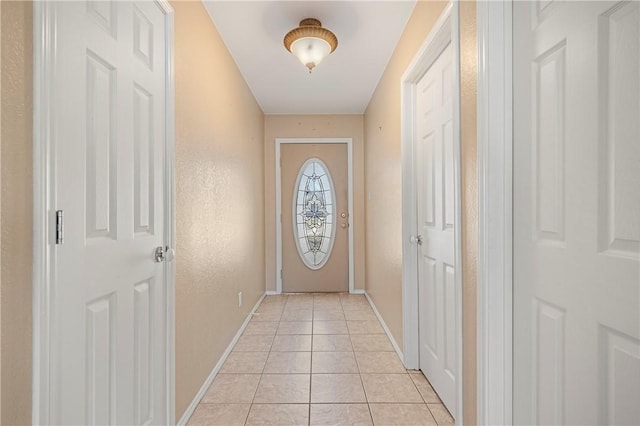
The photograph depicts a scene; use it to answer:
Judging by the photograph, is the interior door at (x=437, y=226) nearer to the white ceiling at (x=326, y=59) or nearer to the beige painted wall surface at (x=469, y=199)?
the beige painted wall surface at (x=469, y=199)

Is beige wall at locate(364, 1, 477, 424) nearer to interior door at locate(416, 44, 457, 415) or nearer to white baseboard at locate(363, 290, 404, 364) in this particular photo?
white baseboard at locate(363, 290, 404, 364)

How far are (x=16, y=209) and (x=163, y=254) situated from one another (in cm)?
73

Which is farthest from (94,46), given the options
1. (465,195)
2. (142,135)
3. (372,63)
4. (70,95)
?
(372,63)

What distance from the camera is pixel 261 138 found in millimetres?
4344

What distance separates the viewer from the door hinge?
927mm

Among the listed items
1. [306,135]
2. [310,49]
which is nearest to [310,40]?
[310,49]

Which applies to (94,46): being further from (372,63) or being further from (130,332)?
(372,63)

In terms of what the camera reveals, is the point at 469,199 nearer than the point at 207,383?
Yes

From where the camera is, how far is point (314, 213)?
4543 millimetres

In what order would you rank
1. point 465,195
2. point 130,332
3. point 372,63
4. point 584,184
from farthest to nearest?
point 372,63, point 465,195, point 130,332, point 584,184

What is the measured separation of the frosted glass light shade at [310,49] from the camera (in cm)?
231

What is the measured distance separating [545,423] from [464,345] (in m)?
0.38

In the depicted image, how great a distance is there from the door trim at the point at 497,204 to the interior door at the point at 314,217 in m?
3.32

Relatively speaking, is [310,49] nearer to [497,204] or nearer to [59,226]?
[497,204]
